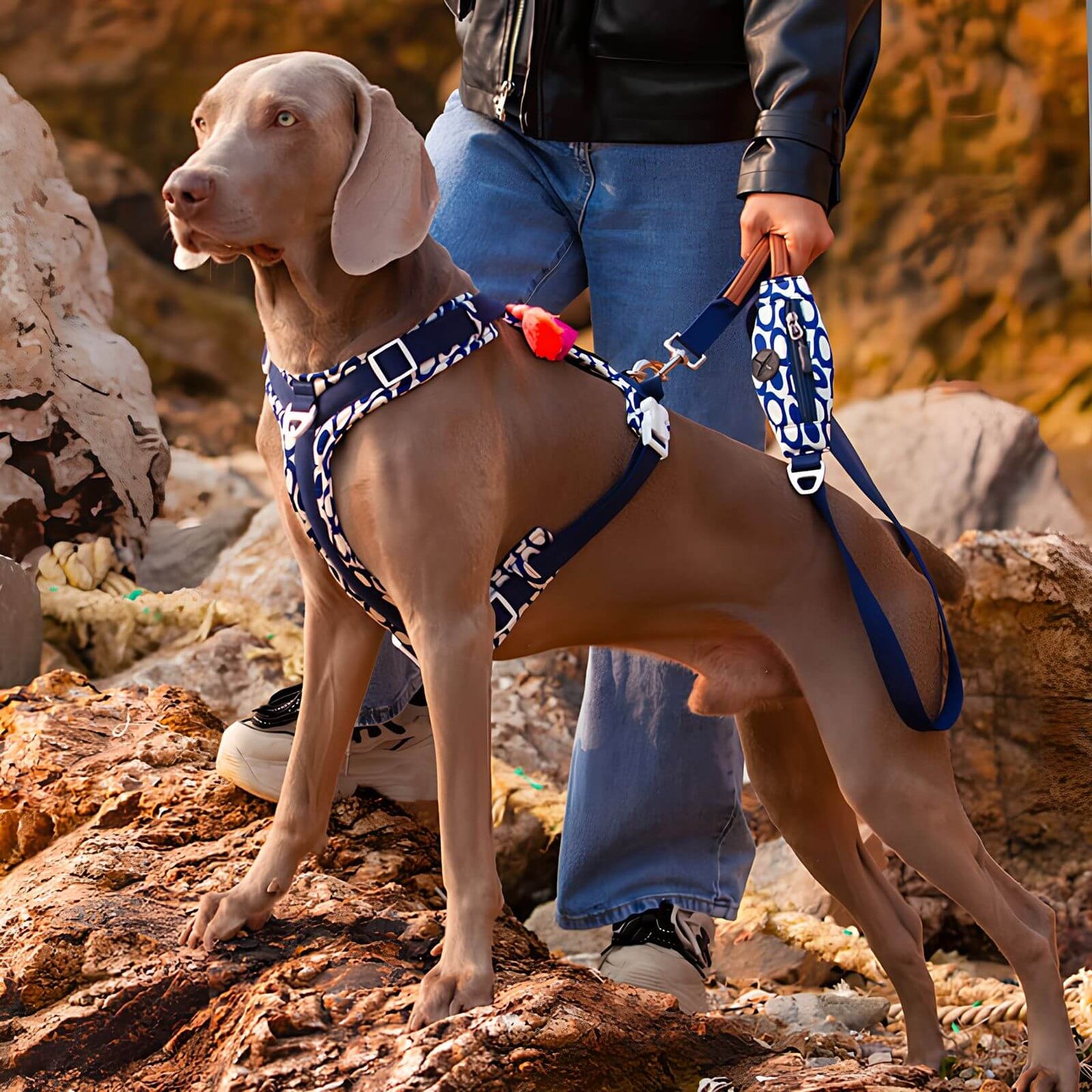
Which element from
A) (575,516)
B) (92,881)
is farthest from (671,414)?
(92,881)

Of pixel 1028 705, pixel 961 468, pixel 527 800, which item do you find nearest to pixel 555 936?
pixel 527 800

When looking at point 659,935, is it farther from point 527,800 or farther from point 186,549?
point 186,549

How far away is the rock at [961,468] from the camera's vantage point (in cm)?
581

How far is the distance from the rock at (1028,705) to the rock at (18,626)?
2762 mm

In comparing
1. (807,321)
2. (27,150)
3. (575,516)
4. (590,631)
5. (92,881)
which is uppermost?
(27,150)

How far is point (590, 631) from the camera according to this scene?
2.39 meters

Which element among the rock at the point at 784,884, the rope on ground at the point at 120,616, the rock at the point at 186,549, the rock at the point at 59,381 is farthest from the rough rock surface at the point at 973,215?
the rock at the point at 59,381

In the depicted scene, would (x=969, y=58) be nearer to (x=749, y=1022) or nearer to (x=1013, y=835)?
(x=1013, y=835)

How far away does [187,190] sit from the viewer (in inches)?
74.3

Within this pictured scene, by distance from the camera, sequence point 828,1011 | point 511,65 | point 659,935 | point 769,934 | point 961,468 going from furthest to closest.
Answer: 1. point 961,468
2. point 769,934
3. point 828,1011
4. point 659,935
5. point 511,65

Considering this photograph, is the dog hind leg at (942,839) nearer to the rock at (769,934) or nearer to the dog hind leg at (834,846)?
the dog hind leg at (834,846)

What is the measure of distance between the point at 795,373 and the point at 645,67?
68 cm

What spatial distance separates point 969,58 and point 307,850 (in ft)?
16.7

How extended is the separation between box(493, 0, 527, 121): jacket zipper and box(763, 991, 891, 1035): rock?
213 cm
